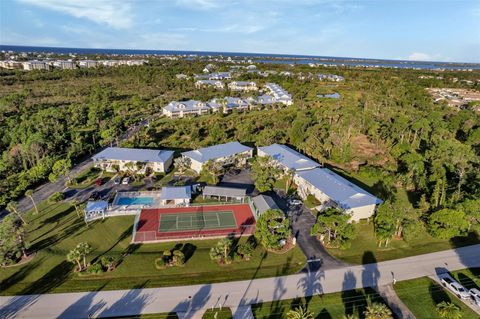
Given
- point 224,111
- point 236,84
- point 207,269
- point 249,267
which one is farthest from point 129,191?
A: point 236,84

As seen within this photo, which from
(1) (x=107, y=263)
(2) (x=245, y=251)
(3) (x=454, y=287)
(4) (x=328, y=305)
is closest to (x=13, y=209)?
(1) (x=107, y=263)

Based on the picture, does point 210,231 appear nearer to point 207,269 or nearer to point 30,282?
point 207,269

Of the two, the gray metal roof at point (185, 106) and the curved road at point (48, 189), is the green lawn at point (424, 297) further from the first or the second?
the gray metal roof at point (185, 106)

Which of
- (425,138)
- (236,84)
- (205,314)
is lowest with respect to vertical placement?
(205,314)

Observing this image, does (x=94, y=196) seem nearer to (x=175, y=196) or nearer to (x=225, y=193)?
(x=175, y=196)

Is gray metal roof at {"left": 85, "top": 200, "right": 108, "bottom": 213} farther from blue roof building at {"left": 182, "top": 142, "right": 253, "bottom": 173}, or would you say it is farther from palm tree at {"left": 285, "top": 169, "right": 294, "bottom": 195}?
palm tree at {"left": 285, "top": 169, "right": 294, "bottom": 195}

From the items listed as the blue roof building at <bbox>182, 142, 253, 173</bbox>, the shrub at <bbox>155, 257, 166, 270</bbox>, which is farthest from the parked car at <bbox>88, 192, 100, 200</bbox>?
the shrub at <bbox>155, 257, 166, 270</bbox>

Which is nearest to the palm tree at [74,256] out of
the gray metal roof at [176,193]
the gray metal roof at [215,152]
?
the gray metal roof at [176,193]
